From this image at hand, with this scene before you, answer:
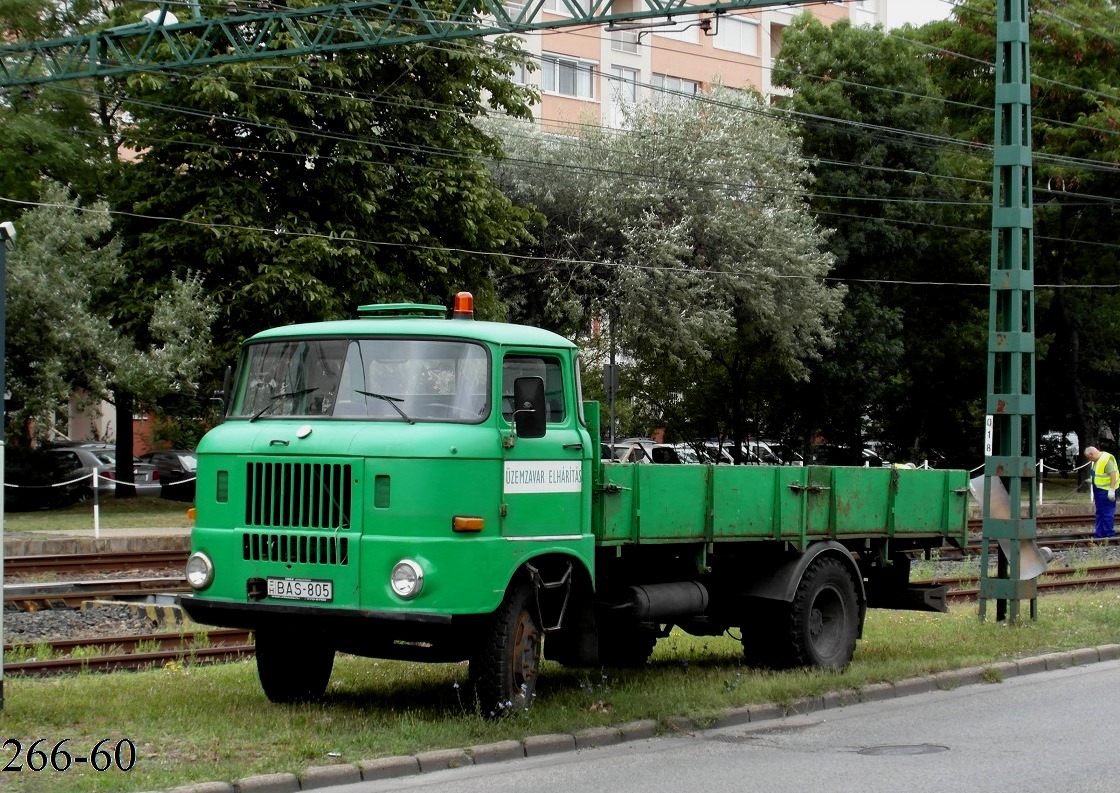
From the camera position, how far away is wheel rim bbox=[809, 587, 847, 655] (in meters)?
12.6

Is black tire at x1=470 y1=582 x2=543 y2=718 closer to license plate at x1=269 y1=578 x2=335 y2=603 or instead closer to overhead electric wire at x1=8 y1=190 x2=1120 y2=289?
license plate at x1=269 y1=578 x2=335 y2=603

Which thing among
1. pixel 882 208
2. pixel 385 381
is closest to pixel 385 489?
pixel 385 381

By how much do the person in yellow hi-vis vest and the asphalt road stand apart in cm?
1696

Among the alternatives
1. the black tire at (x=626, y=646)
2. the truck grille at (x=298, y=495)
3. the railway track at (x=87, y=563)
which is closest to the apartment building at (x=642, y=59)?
the railway track at (x=87, y=563)

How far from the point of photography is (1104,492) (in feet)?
90.3

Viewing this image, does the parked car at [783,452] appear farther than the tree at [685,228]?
Yes

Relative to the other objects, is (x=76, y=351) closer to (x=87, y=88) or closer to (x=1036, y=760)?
(x=87, y=88)

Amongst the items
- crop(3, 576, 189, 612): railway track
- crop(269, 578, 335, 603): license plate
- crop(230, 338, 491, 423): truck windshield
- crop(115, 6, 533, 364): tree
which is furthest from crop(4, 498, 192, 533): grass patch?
crop(269, 578, 335, 603): license plate

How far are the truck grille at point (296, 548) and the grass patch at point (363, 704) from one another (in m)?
1.02

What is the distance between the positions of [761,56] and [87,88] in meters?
37.7

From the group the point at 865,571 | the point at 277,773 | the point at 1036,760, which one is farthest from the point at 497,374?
the point at 865,571

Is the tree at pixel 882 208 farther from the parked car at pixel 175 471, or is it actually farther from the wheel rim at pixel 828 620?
the wheel rim at pixel 828 620

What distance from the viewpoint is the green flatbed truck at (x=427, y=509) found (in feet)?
30.3

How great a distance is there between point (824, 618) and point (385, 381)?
16.3 feet
